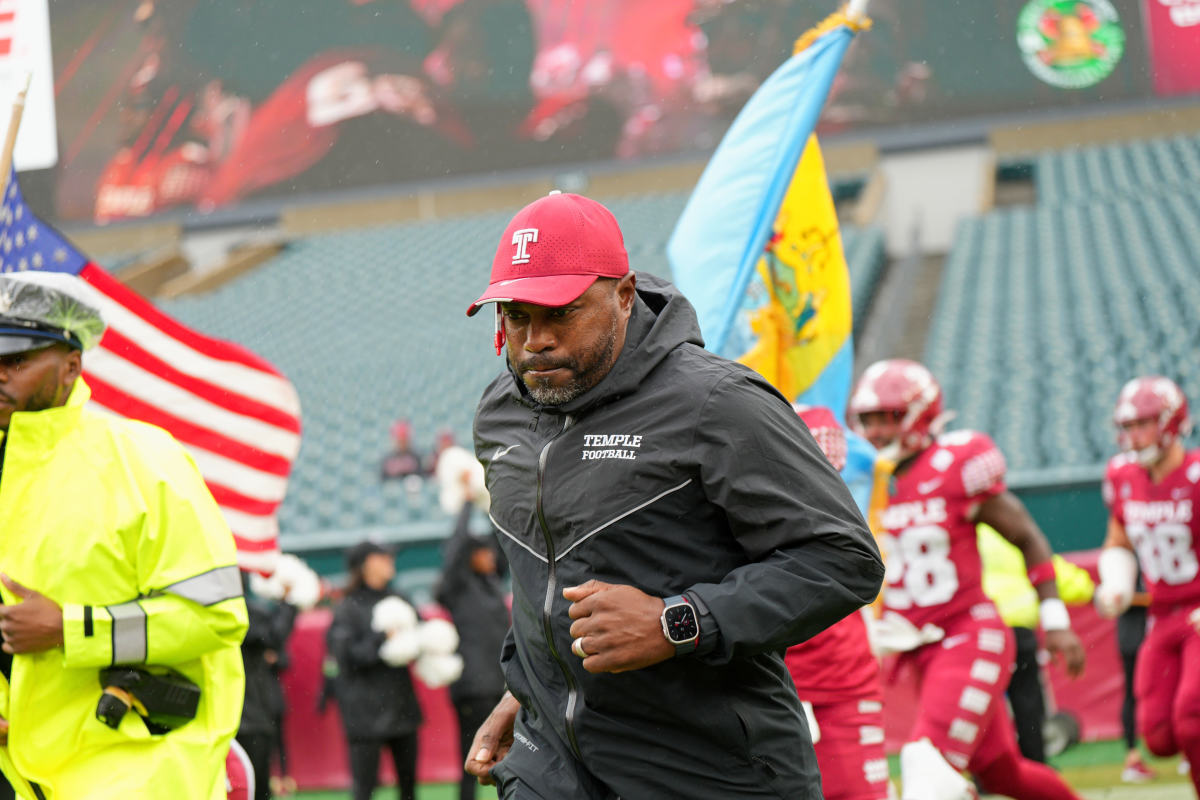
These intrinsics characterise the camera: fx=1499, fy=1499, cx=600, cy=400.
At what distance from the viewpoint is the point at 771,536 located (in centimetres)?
256

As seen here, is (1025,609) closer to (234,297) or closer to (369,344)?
(369,344)

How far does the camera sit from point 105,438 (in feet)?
11.7

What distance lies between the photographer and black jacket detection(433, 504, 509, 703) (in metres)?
8.20

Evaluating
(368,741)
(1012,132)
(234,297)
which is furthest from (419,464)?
(1012,132)

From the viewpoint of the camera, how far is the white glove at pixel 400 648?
7824mm

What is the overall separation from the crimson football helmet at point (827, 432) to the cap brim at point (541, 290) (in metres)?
2.14

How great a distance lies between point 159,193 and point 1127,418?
83.4 feet

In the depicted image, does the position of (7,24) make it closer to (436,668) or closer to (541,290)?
(436,668)

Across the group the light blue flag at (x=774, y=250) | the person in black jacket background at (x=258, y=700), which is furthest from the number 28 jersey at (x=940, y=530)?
the person in black jacket background at (x=258, y=700)

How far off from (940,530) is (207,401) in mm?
2941

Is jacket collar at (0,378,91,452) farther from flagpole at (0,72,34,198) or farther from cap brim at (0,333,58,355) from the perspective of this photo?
flagpole at (0,72,34,198)

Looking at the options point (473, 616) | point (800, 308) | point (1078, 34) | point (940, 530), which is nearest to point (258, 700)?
point (473, 616)

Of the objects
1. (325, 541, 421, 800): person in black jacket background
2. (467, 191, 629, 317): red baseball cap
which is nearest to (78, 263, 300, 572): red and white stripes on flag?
(325, 541, 421, 800): person in black jacket background

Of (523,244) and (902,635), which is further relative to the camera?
(902,635)
